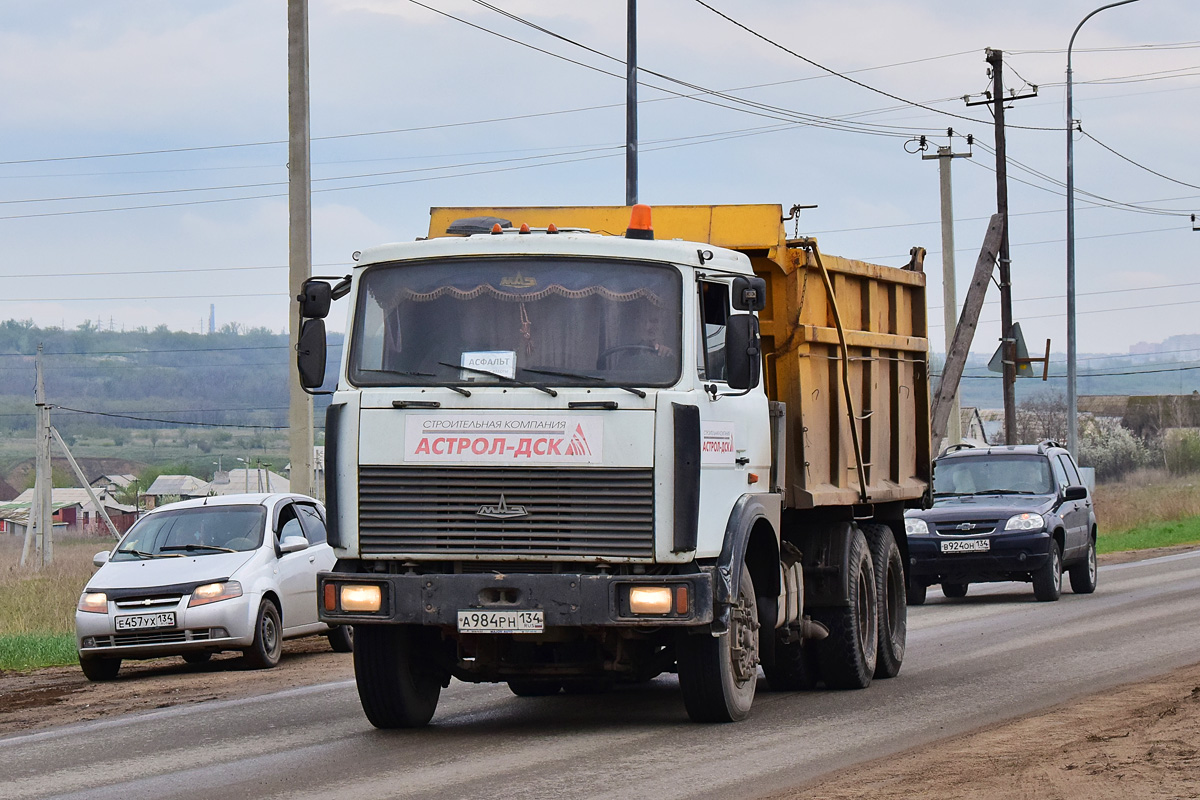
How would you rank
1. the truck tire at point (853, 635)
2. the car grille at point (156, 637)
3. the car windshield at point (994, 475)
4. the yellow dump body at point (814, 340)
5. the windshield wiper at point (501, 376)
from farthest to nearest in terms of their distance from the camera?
the car windshield at point (994, 475)
the car grille at point (156, 637)
the truck tire at point (853, 635)
the yellow dump body at point (814, 340)
the windshield wiper at point (501, 376)

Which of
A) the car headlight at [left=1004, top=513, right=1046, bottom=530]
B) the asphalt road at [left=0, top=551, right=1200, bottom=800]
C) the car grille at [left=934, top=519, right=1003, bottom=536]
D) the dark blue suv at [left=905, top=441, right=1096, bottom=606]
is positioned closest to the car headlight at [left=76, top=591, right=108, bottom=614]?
the asphalt road at [left=0, top=551, right=1200, bottom=800]

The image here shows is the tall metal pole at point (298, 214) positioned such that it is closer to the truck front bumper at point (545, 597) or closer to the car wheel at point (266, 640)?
the car wheel at point (266, 640)

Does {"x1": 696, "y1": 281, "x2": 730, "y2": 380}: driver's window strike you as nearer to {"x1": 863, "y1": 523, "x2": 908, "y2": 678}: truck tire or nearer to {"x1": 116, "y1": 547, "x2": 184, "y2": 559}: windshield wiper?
{"x1": 863, "y1": 523, "x2": 908, "y2": 678}: truck tire

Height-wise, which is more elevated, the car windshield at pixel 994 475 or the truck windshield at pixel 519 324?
the truck windshield at pixel 519 324

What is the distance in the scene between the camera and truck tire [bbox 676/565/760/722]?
941cm

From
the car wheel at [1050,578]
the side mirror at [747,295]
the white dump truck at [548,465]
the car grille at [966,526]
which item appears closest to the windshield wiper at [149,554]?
the white dump truck at [548,465]

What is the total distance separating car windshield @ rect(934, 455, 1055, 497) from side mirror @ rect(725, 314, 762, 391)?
11.9 meters

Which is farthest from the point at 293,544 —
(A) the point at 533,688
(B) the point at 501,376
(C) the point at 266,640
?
(B) the point at 501,376

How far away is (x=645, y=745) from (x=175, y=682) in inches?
251

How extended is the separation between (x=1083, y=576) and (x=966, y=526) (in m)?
2.33

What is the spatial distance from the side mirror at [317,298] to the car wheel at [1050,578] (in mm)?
12407

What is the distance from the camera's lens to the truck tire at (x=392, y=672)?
9742 mm

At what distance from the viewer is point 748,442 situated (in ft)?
32.0

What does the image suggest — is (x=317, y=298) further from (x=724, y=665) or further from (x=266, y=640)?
(x=266, y=640)
